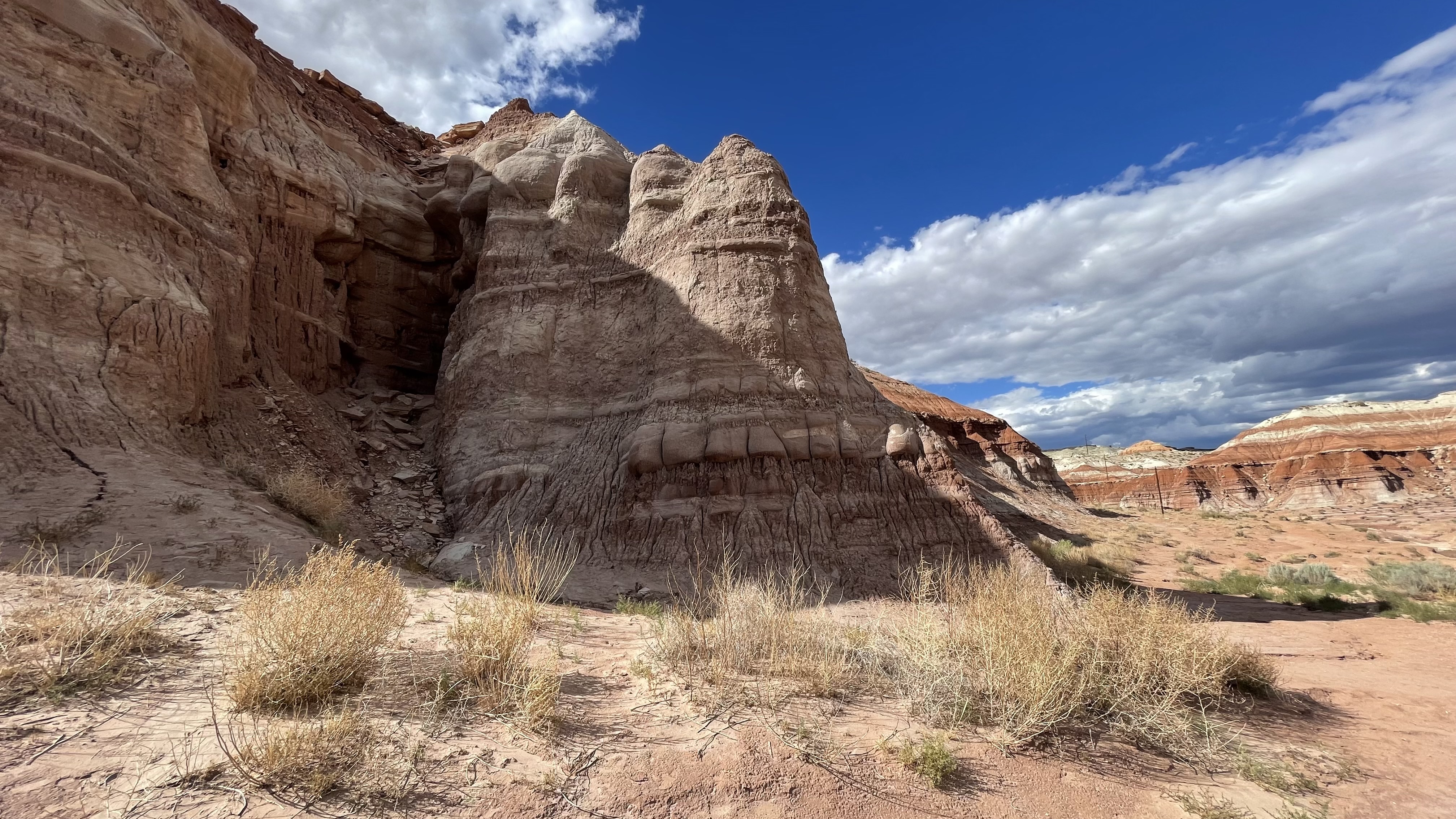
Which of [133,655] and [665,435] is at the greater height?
[665,435]

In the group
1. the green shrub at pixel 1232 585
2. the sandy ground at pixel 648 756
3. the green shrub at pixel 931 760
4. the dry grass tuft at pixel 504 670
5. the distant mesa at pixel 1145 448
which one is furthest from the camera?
the distant mesa at pixel 1145 448

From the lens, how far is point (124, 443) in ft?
28.7

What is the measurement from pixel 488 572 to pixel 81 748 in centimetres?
689

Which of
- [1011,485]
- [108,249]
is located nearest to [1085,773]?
[108,249]

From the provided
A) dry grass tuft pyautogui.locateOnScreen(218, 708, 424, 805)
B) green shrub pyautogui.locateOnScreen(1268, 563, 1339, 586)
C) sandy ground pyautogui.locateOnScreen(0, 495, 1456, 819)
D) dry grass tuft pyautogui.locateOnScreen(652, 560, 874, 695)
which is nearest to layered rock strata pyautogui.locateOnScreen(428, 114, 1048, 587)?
dry grass tuft pyautogui.locateOnScreen(652, 560, 874, 695)

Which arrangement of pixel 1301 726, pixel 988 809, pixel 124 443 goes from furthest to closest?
pixel 124 443 → pixel 1301 726 → pixel 988 809

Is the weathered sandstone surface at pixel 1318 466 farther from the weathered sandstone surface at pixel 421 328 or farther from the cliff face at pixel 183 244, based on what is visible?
the cliff face at pixel 183 244

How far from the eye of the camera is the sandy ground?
292 cm

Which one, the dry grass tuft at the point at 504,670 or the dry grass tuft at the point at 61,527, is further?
the dry grass tuft at the point at 61,527

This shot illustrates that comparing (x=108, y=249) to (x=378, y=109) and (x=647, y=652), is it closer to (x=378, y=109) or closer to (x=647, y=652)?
(x=647, y=652)

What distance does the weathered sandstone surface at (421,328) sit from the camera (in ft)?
30.7

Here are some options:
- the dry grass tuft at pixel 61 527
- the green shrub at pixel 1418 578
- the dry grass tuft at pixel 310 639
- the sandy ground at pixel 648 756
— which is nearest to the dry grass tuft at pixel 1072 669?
the sandy ground at pixel 648 756

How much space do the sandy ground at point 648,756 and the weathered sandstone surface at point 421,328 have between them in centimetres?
477

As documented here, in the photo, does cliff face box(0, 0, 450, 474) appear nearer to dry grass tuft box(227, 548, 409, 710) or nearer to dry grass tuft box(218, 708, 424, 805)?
dry grass tuft box(227, 548, 409, 710)
